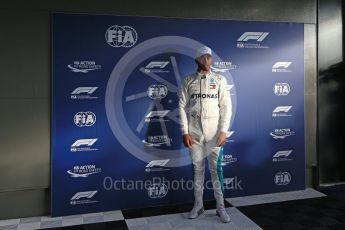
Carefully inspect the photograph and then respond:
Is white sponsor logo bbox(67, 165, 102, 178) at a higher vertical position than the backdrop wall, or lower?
lower

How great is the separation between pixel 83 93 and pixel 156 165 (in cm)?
101

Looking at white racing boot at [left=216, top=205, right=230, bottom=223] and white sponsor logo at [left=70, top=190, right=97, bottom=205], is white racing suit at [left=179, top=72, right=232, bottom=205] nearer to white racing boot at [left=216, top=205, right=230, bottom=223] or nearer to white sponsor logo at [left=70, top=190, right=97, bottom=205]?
white racing boot at [left=216, top=205, right=230, bottom=223]

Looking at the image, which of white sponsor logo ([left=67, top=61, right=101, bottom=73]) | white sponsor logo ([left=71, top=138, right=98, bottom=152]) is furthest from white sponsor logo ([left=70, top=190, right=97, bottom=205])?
white sponsor logo ([left=67, top=61, right=101, bottom=73])

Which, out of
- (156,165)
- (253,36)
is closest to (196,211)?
(156,165)

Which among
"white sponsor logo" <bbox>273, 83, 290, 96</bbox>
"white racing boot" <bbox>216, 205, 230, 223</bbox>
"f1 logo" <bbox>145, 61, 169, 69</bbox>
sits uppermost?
"f1 logo" <bbox>145, 61, 169, 69</bbox>

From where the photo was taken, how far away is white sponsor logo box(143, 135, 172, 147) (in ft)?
10.9

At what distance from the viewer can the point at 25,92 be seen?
119 inches

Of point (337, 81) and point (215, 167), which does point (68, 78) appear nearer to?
point (215, 167)

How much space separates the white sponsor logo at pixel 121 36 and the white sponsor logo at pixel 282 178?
2.15 metres

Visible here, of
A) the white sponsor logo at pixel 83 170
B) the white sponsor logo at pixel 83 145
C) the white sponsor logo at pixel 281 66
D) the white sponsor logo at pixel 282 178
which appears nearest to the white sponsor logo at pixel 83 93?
the white sponsor logo at pixel 83 145

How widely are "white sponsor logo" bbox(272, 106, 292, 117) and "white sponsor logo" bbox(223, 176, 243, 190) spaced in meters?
0.83

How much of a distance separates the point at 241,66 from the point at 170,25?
0.87 metres

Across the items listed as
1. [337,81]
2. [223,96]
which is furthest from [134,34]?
[337,81]

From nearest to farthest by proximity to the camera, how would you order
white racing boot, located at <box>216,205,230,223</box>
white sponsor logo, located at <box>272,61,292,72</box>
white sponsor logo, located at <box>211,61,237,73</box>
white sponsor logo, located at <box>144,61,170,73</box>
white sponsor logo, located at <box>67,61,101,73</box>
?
white racing boot, located at <box>216,205,230,223</box>, white sponsor logo, located at <box>67,61,101,73</box>, white sponsor logo, located at <box>144,61,170,73</box>, white sponsor logo, located at <box>211,61,237,73</box>, white sponsor logo, located at <box>272,61,292,72</box>
